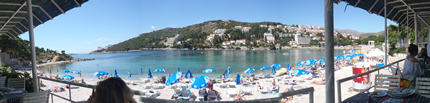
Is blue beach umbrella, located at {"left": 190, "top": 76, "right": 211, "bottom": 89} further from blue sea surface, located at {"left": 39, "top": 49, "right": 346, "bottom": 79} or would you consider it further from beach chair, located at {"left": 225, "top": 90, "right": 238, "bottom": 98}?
blue sea surface, located at {"left": 39, "top": 49, "right": 346, "bottom": 79}

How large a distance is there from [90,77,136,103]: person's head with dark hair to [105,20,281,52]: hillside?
379 ft

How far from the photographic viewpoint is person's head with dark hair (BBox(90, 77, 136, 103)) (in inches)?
29.9

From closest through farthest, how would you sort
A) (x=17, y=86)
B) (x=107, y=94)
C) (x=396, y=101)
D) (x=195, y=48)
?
(x=107, y=94), (x=396, y=101), (x=17, y=86), (x=195, y=48)

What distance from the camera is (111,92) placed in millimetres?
759

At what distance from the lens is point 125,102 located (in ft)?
2.55

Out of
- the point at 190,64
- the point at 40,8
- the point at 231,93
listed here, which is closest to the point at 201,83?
the point at 231,93

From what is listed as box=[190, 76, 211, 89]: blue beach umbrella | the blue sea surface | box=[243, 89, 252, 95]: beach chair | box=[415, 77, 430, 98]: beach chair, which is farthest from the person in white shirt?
the blue sea surface

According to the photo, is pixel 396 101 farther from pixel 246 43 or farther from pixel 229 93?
pixel 246 43

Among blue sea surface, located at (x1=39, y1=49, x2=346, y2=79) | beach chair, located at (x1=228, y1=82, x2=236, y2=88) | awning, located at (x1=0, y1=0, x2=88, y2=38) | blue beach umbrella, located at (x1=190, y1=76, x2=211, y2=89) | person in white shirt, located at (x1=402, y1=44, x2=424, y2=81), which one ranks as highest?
awning, located at (x1=0, y1=0, x2=88, y2=38)

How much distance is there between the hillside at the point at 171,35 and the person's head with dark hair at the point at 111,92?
11541cm

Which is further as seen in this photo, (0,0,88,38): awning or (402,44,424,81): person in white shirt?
(0,0,88,38): awning

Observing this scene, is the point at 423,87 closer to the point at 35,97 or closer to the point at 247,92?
the point at 35,97

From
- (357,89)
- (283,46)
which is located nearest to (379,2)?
(357,89)

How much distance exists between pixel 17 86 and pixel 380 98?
5.70 meters
